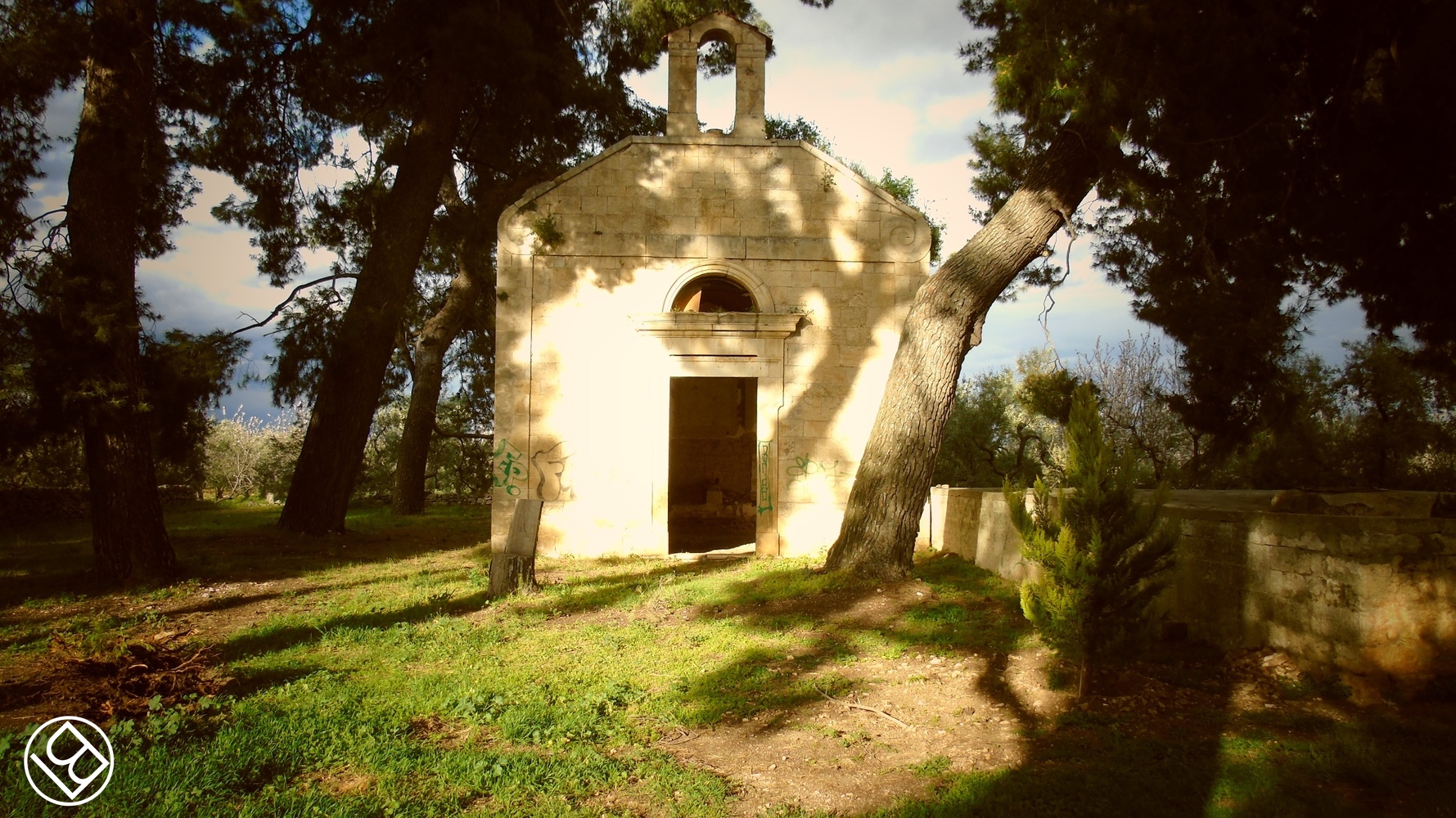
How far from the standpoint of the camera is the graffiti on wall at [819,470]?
1216 cm

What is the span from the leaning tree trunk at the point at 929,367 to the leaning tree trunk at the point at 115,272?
8040 mm

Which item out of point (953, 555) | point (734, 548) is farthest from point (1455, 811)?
point (734, 548)

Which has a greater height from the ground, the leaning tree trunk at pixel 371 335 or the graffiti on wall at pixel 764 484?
the leaning tree trunk at pixel 371 335

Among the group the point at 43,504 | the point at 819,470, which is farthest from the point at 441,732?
the point at 43,504

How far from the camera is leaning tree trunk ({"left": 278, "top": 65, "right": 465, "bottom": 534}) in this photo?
13359mm

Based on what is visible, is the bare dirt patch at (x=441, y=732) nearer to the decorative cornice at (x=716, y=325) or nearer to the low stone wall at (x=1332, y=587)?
the low stone wall at (x=1332, y=587)

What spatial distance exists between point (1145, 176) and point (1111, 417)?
1624 cm

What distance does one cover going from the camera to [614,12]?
15.0 m

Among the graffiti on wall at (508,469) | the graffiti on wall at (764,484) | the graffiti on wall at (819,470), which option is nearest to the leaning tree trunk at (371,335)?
the graffiti on wall at (508,469)

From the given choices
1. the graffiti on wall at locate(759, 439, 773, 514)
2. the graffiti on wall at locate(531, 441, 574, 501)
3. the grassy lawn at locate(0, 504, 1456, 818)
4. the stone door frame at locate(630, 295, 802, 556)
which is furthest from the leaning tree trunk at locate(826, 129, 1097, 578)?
the graffiti on wall at locate(531, 441, 574, 501)

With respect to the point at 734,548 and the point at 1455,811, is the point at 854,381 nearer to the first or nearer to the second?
the point at 734,548

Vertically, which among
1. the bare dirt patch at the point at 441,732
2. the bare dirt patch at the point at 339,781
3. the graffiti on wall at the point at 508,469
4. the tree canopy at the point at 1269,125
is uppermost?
the tree canopy at the point at 1269,125

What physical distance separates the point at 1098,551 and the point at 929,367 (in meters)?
4.21

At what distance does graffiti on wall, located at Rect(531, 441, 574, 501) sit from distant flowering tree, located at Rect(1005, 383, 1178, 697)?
797cm
